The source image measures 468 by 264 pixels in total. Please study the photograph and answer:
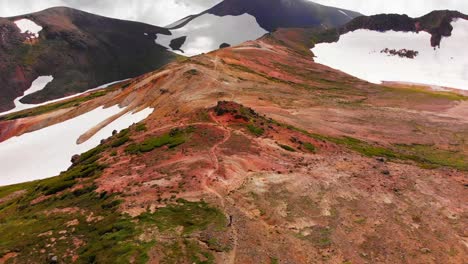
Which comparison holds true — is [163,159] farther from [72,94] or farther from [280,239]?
[72,94]

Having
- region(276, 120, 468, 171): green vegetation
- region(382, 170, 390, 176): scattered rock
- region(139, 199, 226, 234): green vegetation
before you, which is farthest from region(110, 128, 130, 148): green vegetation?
region(382, 170, 390, 176): scattered rock

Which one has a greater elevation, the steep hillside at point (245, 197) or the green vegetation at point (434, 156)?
the steep hillside at point (245, 197)

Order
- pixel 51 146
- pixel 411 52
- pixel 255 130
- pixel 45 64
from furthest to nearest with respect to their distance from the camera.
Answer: pixel 411 52 < pixel 45 64 < pixel 51 146 < pixel 255 130

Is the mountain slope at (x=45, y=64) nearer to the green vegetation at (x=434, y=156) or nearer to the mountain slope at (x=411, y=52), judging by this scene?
the mountain slope at (x=411, y=52)

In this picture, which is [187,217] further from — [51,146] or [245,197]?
[51,146]

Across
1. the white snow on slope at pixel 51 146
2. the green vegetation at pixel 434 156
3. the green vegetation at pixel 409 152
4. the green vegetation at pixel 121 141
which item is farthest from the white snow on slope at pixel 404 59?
the green vegetation at pixel 121 141

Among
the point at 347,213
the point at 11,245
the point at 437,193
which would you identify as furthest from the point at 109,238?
the point at 437,193

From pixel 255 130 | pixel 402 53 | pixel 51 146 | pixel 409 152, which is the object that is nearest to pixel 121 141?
pixel 255 130
